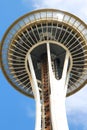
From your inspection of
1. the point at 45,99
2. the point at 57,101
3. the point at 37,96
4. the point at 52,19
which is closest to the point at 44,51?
the point at 52,19

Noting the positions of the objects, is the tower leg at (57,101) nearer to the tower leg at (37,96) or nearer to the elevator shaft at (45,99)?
the elevator shaft at (45,99)

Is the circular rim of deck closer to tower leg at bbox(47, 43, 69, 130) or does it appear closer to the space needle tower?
the space needle tower

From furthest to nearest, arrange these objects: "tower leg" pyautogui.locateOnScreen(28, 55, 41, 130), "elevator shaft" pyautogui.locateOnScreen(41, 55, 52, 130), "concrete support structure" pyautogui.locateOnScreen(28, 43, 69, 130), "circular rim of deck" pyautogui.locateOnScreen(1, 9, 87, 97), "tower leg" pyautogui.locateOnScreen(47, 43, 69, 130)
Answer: "circular rim of deck" pyautogui.locateOnScreen(1, 9, 87, 97)
"elevator shaft" pyautogui.locateOnScreen(41, 55, 52, 130)
"tower leg" pyautogui.locateOnScreen(28, 55, 41, 130)
"concrete support structure" pyautogui.locateOnScreen(28, 43, 69, 130)
"tower leg" pyautogui.locateOnScreen(47, 43, 69, 130)

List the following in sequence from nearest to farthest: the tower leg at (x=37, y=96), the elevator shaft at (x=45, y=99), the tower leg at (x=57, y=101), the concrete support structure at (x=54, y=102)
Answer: the tower leg at (x=57, y=101) → the concrete support structure at (x=54, y=102) → the tower leg at (x=37, y=96) → the elevator shaft at (x=45, y=99)

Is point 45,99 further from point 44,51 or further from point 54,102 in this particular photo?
point 44,51

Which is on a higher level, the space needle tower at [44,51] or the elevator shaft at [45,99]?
the space needle tower at [44,51]

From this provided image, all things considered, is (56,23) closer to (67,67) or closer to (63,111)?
(67,67)

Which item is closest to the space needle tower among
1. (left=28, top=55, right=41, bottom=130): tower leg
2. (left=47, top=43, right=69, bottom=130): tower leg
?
(left=28, top=55, right=41, bottom=130): tower leg

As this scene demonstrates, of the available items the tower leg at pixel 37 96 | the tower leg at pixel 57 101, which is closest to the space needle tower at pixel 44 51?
the tower leg at pixel 37 96
